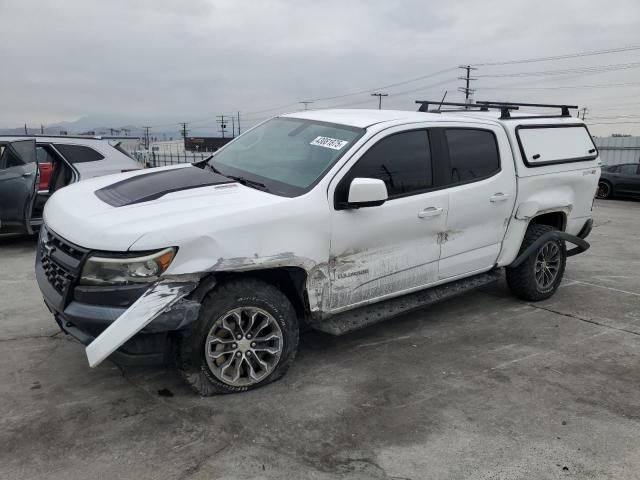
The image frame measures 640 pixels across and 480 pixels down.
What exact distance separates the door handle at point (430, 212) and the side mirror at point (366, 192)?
57 centimetres

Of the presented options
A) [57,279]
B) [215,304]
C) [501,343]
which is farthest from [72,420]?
[501,343]

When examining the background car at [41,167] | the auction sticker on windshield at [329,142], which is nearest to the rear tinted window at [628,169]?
the background car at [41,167]

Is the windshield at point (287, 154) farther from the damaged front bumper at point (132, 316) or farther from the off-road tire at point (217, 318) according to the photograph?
the damaged front bumper at point (132, 316)

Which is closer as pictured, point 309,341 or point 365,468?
point 365,468

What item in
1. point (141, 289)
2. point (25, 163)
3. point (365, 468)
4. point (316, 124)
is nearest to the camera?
point (365, 468)

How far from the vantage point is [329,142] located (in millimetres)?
4020

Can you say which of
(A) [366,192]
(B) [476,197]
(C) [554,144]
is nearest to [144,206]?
(A) [366,192]

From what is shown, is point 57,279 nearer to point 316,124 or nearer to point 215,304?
point 215,304

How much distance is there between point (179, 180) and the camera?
3.85 metres

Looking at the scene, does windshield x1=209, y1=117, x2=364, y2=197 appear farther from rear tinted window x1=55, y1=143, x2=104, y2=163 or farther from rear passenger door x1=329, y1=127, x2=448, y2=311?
rear tinted window x1=55, y1=143, x2=104, y2=163

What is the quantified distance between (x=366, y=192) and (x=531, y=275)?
103 inches

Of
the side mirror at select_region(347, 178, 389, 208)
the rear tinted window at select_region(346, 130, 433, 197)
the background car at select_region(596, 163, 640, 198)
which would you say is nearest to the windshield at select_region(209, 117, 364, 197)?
the rear tinted window at select_region(346, 130, 433, 197)

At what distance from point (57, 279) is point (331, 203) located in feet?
5.85

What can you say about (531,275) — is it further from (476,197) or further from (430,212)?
(430,212)
